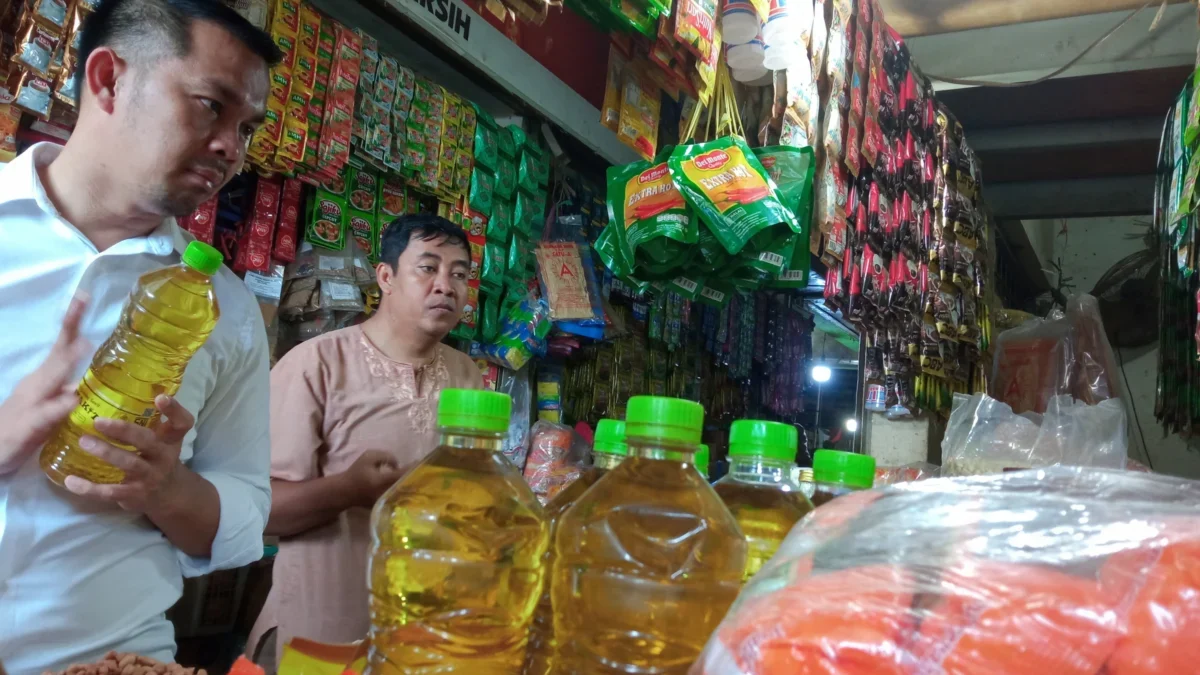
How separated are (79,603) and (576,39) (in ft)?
9.61

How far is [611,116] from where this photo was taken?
7.87ft

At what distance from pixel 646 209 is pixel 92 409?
1519mm

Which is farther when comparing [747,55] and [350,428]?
[747,55]

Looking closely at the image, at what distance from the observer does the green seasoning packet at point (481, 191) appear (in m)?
3.12

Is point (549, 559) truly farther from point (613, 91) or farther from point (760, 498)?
point (613, 91)

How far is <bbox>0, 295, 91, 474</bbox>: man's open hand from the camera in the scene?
101cm

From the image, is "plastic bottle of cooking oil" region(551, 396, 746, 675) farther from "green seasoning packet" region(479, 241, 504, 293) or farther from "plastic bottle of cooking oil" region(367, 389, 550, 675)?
"green seasoning packet" region(479, 241, 504, 293)

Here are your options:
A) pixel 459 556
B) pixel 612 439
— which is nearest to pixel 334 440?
pixel 612 439

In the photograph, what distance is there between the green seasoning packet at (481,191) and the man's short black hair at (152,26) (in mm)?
1714

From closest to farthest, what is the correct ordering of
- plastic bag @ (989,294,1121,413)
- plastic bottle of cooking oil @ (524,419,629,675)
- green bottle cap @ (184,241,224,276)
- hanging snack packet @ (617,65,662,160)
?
plastic bottle of cooking oil @ (524,419,629,675), green bottle cap @ (184,241,224,276), hanging snack packet @ (617,65,662,160), plastic bag @ (989,294,1121,413)

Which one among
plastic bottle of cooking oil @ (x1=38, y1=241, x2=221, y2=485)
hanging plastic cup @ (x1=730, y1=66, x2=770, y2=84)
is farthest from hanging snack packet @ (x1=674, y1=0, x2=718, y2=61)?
plastic bottle of cooking oil @ (x1=38, y1=241, x2=221, y2=485)

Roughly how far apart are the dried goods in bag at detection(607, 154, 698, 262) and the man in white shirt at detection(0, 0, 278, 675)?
41.7 inches

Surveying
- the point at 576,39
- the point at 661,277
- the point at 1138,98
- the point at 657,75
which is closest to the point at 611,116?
the point at 657,75

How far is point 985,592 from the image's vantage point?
527 millimetres
